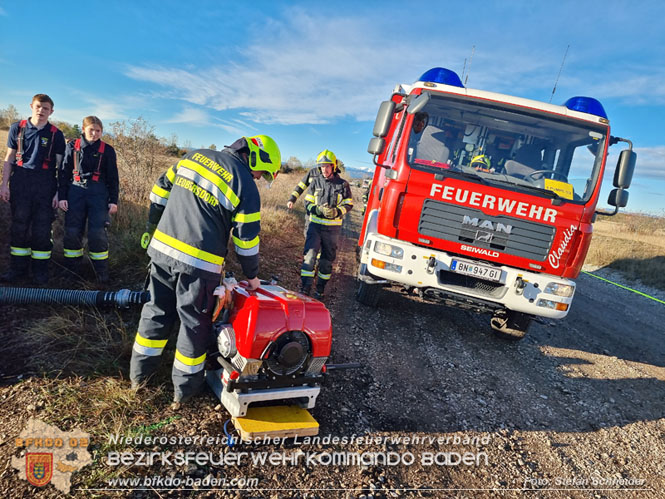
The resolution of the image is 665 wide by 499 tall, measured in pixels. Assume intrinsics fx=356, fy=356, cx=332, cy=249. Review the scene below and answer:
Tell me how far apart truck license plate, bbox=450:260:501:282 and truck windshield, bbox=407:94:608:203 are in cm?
97

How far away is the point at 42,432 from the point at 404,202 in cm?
344

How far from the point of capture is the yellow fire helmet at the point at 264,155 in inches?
104

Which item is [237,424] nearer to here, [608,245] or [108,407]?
[108,407]

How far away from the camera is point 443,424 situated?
284 cm

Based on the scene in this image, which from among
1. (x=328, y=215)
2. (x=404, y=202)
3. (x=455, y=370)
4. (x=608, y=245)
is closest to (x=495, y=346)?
(x=455, y=370)

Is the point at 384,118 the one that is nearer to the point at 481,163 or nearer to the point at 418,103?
the point at 418,103

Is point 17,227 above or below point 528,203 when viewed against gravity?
below

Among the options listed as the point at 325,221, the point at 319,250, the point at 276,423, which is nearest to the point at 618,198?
the point at 325,221

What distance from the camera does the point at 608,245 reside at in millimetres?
13805

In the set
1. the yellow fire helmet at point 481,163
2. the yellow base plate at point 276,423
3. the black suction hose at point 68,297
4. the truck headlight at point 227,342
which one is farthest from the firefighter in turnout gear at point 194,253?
the yellow fire helmet at point 481,163

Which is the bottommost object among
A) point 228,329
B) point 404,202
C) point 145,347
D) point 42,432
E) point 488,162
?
point 42,432

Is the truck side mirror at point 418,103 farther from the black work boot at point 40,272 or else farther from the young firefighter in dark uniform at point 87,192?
the black work boot at point 40,272

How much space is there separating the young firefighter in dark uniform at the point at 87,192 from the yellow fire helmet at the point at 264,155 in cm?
233

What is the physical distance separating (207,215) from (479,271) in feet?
9.36
